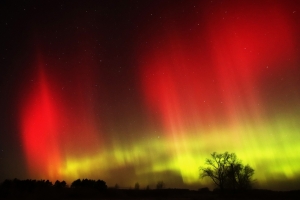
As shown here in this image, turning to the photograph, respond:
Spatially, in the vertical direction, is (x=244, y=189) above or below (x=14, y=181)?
below

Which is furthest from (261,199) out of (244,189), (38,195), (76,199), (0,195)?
(0,195)

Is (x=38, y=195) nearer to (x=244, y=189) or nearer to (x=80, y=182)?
(x=80, y=182)

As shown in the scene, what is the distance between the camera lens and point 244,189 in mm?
57281

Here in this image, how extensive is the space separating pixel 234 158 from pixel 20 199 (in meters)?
45.2

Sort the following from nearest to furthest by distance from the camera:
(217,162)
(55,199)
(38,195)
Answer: (38,195) < (55,199) < (217,162)

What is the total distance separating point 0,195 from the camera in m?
40.2

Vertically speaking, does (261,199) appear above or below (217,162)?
below

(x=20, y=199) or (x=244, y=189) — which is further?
(x=244, y=189)

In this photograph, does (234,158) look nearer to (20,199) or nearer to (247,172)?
(247,172)

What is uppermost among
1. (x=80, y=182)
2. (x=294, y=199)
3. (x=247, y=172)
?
(x=80, y=182)

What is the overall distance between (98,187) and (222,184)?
86.6ft

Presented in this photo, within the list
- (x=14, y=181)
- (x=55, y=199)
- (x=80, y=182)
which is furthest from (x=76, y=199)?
(x=14, y=181)

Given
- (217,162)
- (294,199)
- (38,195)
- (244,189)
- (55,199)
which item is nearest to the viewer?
(38,195)

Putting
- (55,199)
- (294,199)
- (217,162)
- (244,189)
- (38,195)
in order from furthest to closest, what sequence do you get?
(217,162), (244,189), (294,199), (55,199), (38,195)
